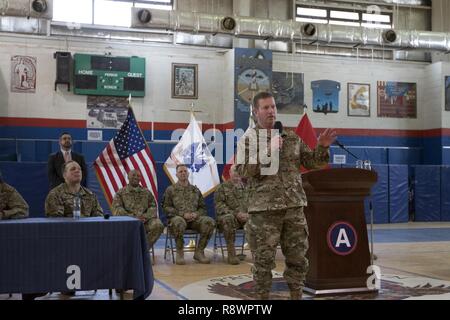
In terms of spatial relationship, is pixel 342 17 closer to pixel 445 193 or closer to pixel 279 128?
pixel 445 193

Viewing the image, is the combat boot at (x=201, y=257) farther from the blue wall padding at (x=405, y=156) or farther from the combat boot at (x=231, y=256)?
the blue wall padding at (x=405, y=156)

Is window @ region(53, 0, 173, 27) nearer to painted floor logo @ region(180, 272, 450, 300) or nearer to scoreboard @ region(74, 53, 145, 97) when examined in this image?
scoreboard @ region(74, 53, 145, 97)

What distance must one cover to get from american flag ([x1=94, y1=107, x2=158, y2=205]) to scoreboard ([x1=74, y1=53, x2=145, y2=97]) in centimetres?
609

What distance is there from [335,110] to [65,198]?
12.2 m

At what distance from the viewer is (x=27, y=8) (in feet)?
37.1

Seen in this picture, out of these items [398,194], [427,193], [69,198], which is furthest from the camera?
[427,193]

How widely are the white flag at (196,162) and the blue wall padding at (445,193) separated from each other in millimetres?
7740

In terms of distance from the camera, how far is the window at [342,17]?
53.2 ft

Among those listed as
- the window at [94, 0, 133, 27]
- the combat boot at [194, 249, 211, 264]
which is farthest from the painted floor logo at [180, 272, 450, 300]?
the window at [94, 0, 133, 27]

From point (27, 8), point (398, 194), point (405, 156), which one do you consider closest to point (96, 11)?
point (27, 8)

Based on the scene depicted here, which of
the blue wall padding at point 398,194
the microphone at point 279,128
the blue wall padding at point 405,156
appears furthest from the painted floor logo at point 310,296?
the blue wall padding at point 405,156

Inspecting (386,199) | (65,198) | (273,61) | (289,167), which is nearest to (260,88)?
(273,61)

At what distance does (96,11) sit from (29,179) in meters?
5.76

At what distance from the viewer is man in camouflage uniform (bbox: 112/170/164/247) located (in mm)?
7281
